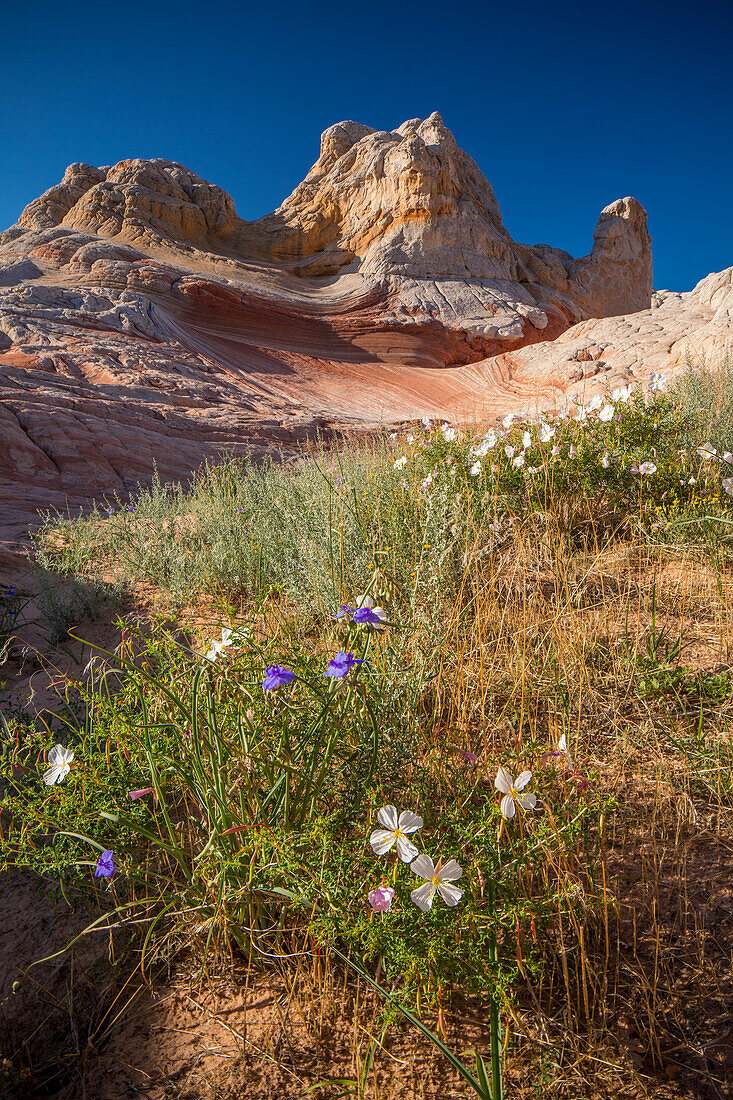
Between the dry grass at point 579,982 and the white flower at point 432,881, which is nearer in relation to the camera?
the white flower at point 432,881

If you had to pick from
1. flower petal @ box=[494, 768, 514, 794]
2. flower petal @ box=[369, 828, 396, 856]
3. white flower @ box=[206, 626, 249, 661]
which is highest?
white flower @ box=[206, 626, 249, 661]

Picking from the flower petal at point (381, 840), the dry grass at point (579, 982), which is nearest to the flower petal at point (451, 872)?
the flower petal at point (381, 840)

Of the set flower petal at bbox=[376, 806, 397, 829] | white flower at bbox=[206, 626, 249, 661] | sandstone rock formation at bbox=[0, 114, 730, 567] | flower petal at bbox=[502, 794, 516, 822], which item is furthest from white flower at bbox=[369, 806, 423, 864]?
sandstone rock formation at bbox=[0, 114, 730, 567]

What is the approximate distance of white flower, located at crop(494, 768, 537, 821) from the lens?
3.80 feet

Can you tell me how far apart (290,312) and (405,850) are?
61.8 ft

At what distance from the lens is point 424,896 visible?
1.03 meters

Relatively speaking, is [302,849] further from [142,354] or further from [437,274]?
[437,274]

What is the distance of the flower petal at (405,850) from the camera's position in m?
1.05

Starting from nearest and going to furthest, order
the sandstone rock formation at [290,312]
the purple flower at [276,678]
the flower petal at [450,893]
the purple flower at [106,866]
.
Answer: the flower petal at [450,893]
the purple flower at [276,678]
the purple flower at [106,866]
the sandstone rock formation at [290,312]

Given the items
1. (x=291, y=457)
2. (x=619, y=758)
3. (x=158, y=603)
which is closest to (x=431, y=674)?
(x=619, y=758)

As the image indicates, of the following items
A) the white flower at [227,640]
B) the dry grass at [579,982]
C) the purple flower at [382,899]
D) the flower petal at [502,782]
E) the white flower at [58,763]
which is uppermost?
the white flower at [227,640]

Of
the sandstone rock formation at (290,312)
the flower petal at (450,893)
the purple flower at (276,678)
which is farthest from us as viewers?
the sandstone rock formation at (290,312)

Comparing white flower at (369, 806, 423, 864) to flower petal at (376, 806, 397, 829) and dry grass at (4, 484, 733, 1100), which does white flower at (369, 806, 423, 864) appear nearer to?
flower petal at (376, 806, 397, 829)

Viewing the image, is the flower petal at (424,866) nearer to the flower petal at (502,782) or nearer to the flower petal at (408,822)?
the flower petal at (408,822)
